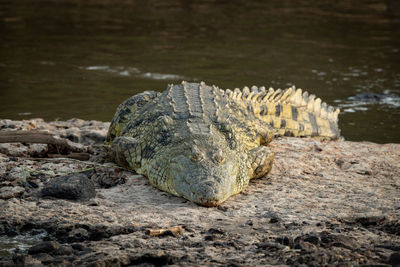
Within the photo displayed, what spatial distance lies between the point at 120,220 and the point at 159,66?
9869 millimetres

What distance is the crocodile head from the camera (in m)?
5.11

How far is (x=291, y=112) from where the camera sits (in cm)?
859

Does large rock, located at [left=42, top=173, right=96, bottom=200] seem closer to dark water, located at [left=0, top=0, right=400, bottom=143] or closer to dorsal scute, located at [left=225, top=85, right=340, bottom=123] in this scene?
dorsal scute, located at [left=225, top=85, right=340, bottom=123]

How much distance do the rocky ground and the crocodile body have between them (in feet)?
0.54

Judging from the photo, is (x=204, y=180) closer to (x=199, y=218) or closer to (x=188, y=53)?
(x=199, y=218)

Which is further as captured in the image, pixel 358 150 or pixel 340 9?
pixel 340 9

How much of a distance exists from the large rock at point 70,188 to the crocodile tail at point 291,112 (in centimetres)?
325

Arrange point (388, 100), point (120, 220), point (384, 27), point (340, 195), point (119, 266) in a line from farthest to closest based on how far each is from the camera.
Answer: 1. point (384, 27)
2. point (388, 100)
3. point (340, 195)
4. point (120, 220)
5. point (119, 266)

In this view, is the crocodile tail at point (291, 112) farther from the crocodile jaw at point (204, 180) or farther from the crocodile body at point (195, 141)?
the crocodile jaw at point (204, 180)

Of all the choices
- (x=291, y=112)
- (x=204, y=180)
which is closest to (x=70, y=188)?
(x=204, y=180)

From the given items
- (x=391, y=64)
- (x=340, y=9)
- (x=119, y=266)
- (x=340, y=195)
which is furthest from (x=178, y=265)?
(x=340, y=9)

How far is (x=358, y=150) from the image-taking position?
7.35 metres

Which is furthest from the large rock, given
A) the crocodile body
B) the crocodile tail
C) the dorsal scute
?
the dorsal scute

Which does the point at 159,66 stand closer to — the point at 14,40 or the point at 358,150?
the point at 14,40
